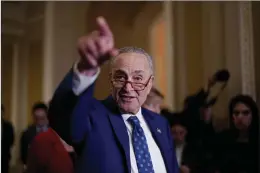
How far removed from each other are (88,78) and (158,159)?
1.00ft

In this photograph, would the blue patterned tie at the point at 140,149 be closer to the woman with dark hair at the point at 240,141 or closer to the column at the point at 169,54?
the woman with dark hair at the point at 240,141

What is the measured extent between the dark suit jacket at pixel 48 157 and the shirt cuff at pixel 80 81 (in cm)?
66

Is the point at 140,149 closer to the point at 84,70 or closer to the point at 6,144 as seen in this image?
the point at 84,70

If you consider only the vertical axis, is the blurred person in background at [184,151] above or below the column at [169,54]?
below

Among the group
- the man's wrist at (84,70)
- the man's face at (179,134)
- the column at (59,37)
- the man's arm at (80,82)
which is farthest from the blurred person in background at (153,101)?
the column at (59,37)

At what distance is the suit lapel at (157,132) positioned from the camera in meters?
1.00

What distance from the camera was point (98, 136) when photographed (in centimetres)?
91

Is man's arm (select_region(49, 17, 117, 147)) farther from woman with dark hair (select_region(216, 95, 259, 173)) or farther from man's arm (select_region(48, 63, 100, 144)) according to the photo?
woman with dark hair (select_region(216, 95, 259, 173))

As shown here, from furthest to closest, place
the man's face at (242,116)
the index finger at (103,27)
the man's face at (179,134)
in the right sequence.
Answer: the man's face at (179,134) → the man's face at (242,116) → the index finger at (103,27)

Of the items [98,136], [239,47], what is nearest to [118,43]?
[239,47]

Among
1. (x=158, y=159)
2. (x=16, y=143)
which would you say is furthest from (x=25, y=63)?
(x=158, y=159)

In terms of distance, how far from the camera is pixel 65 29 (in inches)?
124

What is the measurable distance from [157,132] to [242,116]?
1.04 meters

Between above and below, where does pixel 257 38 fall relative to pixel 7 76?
above
